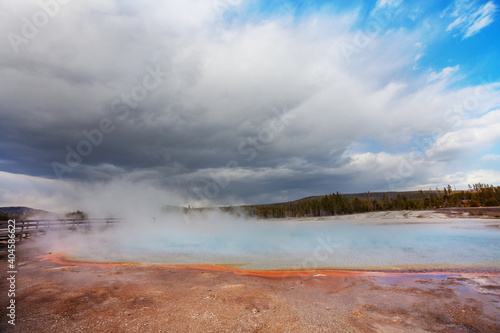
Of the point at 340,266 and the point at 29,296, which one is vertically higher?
the point at 29,296

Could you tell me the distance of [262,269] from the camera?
12.4 meters

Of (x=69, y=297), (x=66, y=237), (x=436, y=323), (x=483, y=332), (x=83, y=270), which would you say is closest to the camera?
(x=483, y=332)

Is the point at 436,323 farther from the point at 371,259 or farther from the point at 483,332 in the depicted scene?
the point at 371,259

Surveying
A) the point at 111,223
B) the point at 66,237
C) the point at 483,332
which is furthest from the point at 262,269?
the point at 111,223

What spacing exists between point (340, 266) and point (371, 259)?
10.2 ft

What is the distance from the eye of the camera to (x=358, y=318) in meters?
6.14

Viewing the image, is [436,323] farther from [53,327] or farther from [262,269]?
[53,327]

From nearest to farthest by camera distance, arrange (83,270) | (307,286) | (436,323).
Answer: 1. (436,323)
2. (307,286)
3. (83,270)

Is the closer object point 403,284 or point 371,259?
point 403,284

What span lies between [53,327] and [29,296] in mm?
3394

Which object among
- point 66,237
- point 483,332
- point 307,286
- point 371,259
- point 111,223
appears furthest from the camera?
point 111,223

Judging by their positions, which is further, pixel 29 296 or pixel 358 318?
pixel 29 296

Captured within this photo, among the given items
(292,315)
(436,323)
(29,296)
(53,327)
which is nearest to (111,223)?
(29,296)

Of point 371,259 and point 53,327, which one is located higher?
point 53,327
